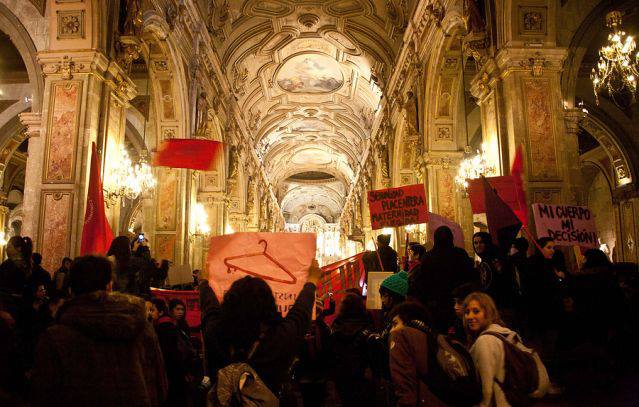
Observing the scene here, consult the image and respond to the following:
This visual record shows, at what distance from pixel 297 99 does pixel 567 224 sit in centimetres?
2262

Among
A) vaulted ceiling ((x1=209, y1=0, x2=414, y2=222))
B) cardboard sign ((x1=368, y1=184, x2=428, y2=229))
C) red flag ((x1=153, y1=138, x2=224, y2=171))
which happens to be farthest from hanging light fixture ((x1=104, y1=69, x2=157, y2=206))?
vaulted ceiling ((x1=209, y1=0, x2=414, y2=222))

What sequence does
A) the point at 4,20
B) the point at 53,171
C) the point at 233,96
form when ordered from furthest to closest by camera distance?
1. the point at 233,96
2. the point at 4,20
3. the point at 53,171

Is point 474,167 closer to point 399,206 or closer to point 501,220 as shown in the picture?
point 399,206

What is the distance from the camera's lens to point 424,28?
47.9 feet

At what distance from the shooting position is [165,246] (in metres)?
13.6

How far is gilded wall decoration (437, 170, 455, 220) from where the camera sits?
1434 cm

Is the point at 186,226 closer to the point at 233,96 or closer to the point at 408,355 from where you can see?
the point at 233,96

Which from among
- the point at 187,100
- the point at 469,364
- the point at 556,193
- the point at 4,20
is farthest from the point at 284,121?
the point at 469,364

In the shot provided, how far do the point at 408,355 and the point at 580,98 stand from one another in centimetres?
1508

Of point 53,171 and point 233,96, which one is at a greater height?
point 233,96

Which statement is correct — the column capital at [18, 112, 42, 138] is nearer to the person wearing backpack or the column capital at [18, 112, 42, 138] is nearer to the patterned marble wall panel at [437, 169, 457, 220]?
the person wearing backpack

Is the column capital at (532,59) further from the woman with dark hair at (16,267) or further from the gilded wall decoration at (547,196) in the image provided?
the woman with dark hair at (16,267)

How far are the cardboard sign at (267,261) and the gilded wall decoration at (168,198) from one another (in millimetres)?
10587

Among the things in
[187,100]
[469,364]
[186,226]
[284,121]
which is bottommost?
[469,364]
